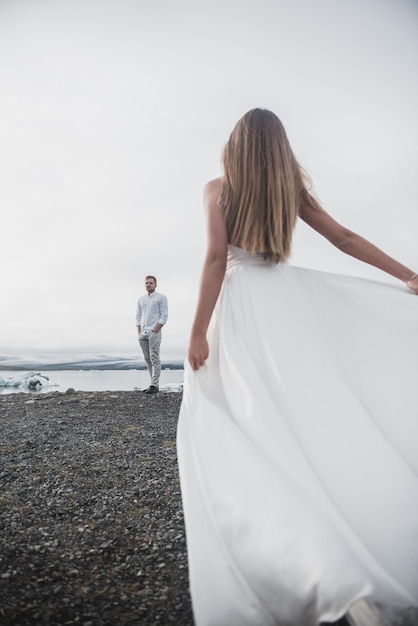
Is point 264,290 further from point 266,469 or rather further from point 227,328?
point 266,469

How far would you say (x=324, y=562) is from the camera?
145 cm

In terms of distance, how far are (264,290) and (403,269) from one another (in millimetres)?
1079

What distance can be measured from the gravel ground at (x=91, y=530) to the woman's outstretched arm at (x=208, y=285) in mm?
1407

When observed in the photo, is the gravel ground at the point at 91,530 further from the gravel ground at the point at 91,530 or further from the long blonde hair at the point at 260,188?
the long blonde hair at the point at 260,188

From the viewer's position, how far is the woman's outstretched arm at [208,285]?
7.20ft

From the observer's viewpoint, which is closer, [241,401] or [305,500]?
[305,500]

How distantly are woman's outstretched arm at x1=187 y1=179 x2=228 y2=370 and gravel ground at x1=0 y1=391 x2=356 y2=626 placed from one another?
141 cm

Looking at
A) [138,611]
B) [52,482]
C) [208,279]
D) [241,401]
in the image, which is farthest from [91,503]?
[208,279]

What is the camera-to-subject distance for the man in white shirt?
1057cm

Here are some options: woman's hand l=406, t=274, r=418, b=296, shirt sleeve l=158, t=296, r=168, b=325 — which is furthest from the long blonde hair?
shirt sleeve l=158, t=296, r=168, b=325

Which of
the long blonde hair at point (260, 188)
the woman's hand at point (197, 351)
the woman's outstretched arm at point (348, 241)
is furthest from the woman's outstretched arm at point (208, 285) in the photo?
the woman's outstretched arm at point (348, 241)

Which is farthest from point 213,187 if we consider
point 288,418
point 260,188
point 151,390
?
point 151,390

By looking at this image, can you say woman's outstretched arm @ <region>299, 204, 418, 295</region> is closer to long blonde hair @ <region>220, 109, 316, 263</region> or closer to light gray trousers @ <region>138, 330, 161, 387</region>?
long blonde hair @ <region>220, 109, 316, 263</region>

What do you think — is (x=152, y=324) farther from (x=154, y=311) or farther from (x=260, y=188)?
(x=260, y=188)
